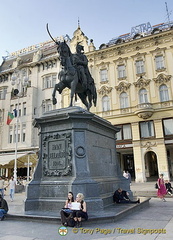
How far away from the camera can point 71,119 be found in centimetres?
682

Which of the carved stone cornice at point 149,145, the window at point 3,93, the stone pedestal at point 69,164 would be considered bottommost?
the stone pedestal at point 69,164

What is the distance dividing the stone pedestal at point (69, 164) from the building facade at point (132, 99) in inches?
698

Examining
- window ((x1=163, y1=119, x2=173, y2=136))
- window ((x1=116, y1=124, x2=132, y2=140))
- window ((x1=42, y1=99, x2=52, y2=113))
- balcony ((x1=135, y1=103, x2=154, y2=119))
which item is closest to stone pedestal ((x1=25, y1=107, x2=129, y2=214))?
balcony ((x1=135, y1=103, x2=154, y2=119))

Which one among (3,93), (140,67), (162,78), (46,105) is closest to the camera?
(162,78)

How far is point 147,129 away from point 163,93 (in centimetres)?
462

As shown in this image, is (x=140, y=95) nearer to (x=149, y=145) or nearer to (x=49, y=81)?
(x=149, y=145)

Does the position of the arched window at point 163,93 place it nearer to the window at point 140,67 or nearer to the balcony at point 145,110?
the balcony at point 145,110

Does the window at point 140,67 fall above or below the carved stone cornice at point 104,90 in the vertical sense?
→ above

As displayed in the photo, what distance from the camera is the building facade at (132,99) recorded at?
80.3ft

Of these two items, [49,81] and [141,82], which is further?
[49,81]

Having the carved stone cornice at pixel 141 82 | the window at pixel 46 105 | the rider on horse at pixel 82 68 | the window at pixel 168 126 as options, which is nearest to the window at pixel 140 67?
the carved stone cornice at pixel 141 82

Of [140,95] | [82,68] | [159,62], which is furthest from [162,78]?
[82,68]

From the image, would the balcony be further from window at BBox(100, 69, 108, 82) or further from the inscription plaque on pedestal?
the inscription plaque on pedestal

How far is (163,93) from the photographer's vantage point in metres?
25.1
